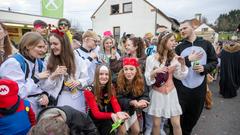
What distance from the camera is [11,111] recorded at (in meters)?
2.24

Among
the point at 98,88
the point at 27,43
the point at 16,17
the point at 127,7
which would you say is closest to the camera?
the point at 27,43

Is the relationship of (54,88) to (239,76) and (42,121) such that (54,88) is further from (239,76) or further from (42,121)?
(239,76)

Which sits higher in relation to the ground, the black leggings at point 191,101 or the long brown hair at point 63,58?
the long brown hair at point 63,58

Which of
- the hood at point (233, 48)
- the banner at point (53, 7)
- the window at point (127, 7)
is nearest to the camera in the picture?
the hood at point (233, 48)

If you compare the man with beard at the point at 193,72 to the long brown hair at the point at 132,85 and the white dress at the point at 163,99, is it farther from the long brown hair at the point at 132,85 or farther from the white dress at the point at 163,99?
the long brown hair at the point at 132,85

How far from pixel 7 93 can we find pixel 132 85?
1912mm

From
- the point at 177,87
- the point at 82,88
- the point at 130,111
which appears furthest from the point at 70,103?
the point at 177,87

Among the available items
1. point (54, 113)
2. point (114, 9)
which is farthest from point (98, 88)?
point (114, 9)

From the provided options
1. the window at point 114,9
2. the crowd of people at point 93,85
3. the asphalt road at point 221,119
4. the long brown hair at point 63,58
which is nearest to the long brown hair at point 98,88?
the crowd of people at point 93,85

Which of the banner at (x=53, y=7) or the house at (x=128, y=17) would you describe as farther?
the house at (x=128, y=17)

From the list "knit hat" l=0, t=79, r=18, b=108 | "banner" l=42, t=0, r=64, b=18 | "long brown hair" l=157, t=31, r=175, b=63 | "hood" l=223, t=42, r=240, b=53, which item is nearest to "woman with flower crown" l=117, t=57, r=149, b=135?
"long brown hair" l=157, t=31, r=175, b=63

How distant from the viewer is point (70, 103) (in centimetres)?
298

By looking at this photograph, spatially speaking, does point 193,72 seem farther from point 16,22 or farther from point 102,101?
point 16,22

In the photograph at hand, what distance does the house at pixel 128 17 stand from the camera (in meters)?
24.8
